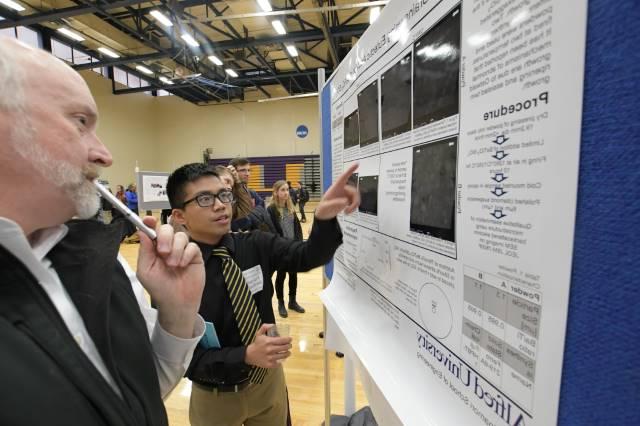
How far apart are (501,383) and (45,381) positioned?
2.18 ft

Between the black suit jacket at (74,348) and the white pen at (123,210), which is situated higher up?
the white pen at (123,210)

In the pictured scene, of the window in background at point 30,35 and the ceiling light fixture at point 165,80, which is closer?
the window in background at point 30,35

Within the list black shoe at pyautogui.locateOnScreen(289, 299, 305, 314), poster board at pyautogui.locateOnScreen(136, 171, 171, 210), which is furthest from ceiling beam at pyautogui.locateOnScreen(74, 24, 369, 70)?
black shoe at pyautogui.locateOnScreen(289, 299, 305, 314)

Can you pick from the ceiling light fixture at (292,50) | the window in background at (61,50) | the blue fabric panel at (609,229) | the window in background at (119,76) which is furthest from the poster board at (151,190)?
the window in background at (119,76)

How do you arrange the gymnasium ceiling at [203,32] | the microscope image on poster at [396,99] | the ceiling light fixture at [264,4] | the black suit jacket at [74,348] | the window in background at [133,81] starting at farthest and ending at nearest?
the window in background at [133,81], the gymnasium ceiling at [203,32], the ceiling light fixture at [264,4], the microscope image on poster at [396,99], the black suit jacket at [74,348]

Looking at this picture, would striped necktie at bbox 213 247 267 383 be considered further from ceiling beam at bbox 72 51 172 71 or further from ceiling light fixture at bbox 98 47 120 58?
ceiling light fixture at bbox 98 47 120 58

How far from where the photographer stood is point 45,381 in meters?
0.48

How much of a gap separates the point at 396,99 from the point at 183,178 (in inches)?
36.1

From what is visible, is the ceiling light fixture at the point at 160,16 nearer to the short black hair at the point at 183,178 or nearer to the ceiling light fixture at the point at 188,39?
the ceiling light fixture at the point at 188,39

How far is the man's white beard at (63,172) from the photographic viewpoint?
1.64 ft

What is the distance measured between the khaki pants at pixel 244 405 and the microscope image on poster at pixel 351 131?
38.5 inches

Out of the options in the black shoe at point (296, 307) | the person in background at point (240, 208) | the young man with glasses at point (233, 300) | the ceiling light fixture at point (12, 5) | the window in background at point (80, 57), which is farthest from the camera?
the window in background at point (80, 57)

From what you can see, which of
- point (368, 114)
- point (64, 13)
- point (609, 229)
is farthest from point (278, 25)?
point (609, 229)

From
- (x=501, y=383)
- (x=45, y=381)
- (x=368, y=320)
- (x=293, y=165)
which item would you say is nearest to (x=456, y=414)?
(x=501, y=383)
